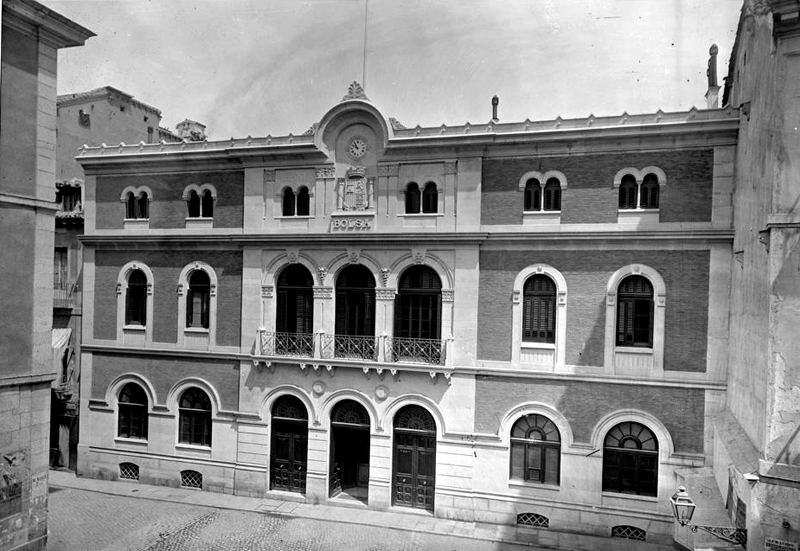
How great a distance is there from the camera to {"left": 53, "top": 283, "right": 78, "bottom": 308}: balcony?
2397 cm

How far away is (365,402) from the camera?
1958 centimetres

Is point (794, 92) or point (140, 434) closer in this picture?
point (794, 92)

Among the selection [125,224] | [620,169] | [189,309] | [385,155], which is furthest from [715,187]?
[125,224]

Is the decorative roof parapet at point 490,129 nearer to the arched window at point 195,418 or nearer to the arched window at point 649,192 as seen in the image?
the arched window at point 649,192

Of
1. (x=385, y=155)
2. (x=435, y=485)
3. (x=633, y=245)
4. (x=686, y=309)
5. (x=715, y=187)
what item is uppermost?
(x=385, y=155)

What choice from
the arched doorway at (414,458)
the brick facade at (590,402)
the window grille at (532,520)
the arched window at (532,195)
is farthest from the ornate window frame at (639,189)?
the window grille at (532,520)

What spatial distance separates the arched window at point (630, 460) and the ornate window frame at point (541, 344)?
2654 mm

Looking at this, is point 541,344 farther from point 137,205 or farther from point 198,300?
point 137,205

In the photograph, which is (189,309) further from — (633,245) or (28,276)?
(633,245)

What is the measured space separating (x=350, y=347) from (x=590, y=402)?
7884 mm

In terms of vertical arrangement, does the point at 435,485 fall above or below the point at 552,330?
below

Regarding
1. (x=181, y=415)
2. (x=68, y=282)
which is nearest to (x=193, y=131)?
(x=68, y=282)

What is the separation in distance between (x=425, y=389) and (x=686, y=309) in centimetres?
826

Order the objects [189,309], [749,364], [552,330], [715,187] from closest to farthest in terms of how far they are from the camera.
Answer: [749,364]
[715,187]
[552,330]
[189,309]
